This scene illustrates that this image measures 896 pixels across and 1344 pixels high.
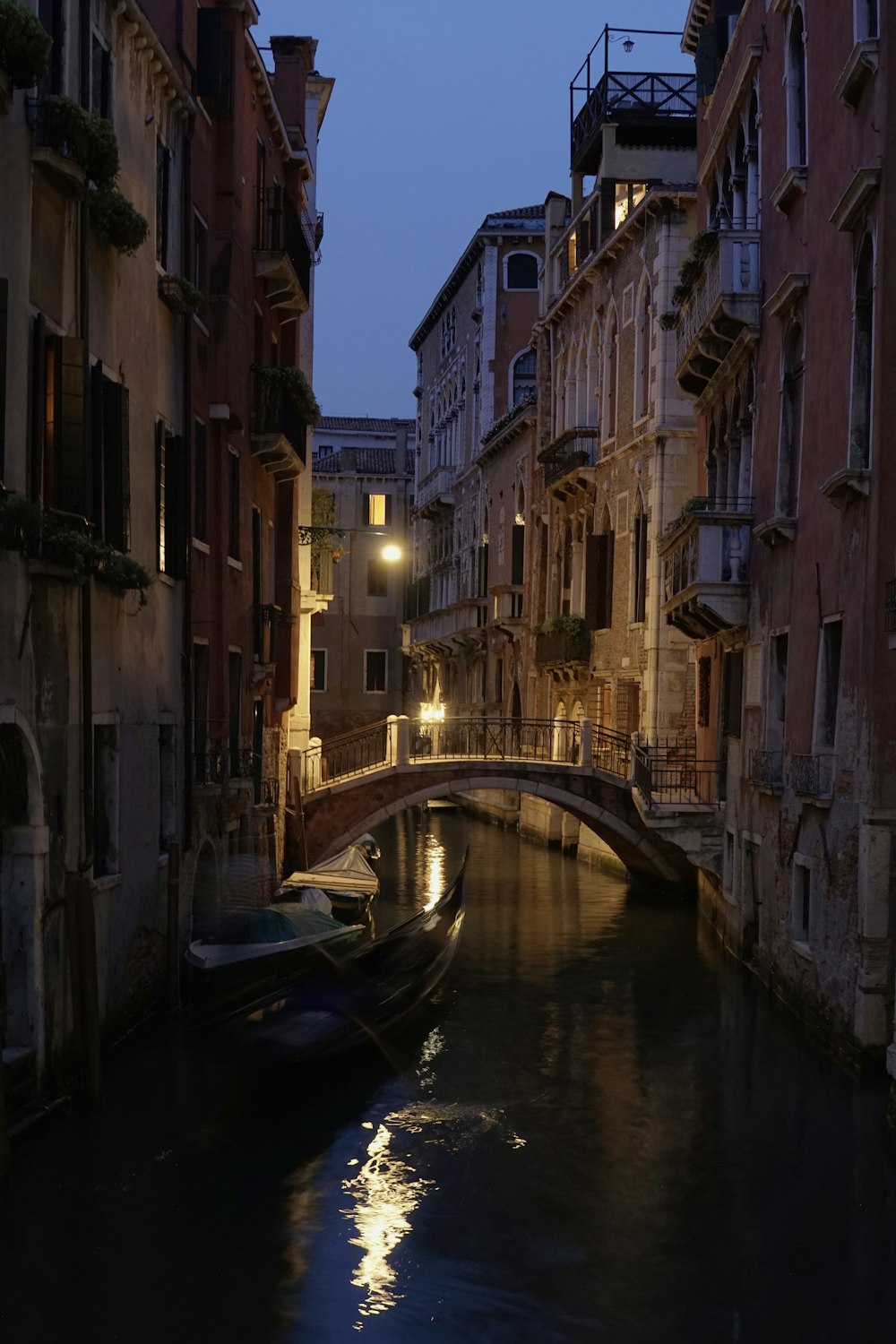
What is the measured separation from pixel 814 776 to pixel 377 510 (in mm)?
38830

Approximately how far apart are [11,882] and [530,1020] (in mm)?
6662

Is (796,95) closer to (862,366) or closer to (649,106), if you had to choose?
(862,366)

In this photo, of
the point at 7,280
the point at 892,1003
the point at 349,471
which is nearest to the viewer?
the point at 7,280

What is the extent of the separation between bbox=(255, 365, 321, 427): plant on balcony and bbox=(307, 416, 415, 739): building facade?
28.0 meters

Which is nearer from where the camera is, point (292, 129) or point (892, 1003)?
point (892, 1003)

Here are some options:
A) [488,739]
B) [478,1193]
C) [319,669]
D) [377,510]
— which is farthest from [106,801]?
[377,510]

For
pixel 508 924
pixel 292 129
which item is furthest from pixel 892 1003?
pixel 292 129

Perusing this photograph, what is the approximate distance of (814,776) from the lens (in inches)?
510

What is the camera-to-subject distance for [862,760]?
11.7 metres

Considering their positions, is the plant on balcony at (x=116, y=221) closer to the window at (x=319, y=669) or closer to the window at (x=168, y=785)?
the window at (x=168, y=785)

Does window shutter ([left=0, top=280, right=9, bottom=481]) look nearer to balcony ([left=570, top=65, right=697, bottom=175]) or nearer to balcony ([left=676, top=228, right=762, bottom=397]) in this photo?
balcony ([left=676, top=228, right=762, bottom=397])

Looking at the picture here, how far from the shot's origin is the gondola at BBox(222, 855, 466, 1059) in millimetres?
12469

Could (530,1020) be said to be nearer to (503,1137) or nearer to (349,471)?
(503,1137)

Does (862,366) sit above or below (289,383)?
below
